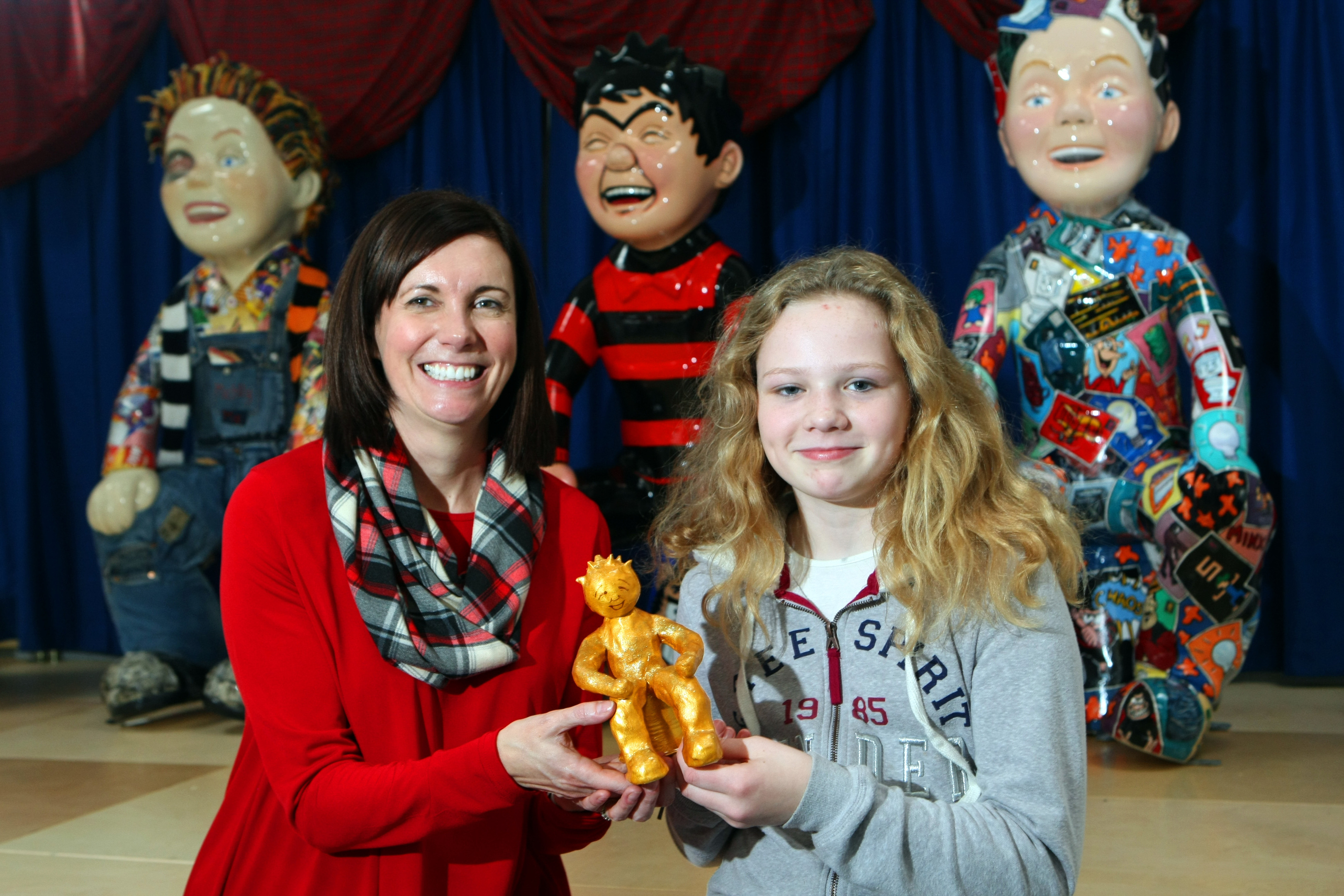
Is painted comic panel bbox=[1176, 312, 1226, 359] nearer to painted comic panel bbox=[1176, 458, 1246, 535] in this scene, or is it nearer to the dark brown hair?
painted comic panel bbox=[1176, 458, 1246, 535]

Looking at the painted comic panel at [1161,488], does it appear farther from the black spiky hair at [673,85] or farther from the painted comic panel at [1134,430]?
the black spiky hair at [673,85]

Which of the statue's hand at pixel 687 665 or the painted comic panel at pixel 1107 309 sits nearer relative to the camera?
the statue's hand at pixel 687 665

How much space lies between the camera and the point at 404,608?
1268mm

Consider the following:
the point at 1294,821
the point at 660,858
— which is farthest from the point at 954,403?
the point at 1294,821

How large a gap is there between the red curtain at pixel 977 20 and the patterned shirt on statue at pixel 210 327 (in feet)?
5.62

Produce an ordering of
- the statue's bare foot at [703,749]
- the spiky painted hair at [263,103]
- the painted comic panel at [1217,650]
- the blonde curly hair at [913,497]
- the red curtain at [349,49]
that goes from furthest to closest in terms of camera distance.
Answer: the red curtain at [349,49], the spiky painted hair at [263,103], the painted comic panel at [1217,650], the blonde curly hair at [913,497], the statue's bare foot at [703,749]

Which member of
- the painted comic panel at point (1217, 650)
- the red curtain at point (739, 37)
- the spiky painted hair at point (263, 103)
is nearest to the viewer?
the painted comic panel at point (1217, 650)

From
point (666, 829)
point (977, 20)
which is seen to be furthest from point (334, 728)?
point (977, 20)

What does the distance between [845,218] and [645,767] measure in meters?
2.37

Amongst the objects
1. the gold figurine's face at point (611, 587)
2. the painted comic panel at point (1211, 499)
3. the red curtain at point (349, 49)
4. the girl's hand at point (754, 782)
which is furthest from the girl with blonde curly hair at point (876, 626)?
the red curtain at point (349, 49)

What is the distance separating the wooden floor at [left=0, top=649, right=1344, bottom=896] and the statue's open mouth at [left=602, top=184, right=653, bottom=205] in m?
1.32

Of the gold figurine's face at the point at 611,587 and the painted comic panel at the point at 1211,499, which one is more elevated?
the gold figurine's face at the point at 611,587

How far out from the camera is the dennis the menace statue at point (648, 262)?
261 cm

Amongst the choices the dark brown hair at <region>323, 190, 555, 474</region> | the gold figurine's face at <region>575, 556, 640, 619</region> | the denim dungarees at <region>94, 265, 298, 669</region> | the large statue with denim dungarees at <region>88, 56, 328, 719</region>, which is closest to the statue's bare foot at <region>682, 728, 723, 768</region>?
the gold figurine's face at <region>575, 556, 640, 619</region>
